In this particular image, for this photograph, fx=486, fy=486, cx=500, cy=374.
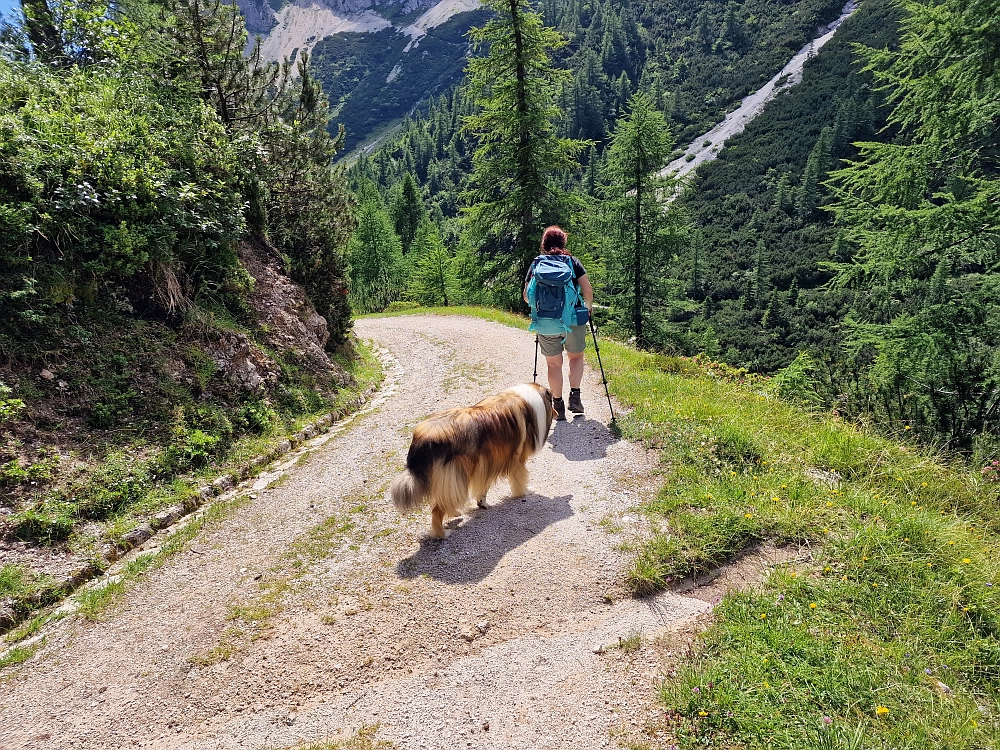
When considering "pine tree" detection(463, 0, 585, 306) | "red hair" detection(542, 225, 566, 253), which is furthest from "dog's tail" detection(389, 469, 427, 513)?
"pine tree" detection(463, 0, 585, 306)

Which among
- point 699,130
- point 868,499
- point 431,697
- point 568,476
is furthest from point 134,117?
point 699,130

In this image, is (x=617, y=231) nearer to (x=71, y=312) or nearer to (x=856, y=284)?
(x=856, y=284)

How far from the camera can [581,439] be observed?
285 inches

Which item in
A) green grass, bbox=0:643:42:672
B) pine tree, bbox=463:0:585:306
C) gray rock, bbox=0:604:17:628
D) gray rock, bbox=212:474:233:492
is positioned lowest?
green grass, bbox=0:643:42:672

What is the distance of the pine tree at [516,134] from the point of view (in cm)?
1850

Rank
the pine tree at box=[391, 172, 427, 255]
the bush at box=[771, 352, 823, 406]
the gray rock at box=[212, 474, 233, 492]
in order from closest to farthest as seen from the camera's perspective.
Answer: the gray rock at box=[212, 474, 233, 492]
the bush at box=[771, 352, 823, 406]
the pine tree at box=[391, 172, 427, 255]

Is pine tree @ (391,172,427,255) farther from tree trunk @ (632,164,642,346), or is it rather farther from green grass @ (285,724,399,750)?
green grass @ (285,724,399,750)

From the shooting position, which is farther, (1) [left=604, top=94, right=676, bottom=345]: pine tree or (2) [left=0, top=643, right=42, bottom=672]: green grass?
(1) [left=604, top=94, right=676, bottom=345]: pine tree

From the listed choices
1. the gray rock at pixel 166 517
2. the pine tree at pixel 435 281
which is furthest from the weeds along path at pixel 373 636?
the pine tree at pixel 435 281

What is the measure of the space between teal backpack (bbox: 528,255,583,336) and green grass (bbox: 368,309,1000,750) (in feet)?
6.91

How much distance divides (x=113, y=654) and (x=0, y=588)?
1469mm

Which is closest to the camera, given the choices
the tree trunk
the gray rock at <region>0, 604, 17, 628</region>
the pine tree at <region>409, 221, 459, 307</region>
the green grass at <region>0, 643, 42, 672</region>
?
the green grass at <region>0, 643, 42, 672</region>

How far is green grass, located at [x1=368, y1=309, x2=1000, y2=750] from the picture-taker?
2939 millimetres

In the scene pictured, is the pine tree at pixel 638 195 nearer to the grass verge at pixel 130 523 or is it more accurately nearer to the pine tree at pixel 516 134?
the pine tree at pixel 516 134
